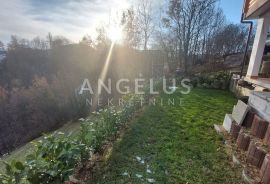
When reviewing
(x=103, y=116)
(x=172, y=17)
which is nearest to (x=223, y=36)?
(x=172, y=17)

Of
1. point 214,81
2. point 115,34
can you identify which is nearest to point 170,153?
point 214,81

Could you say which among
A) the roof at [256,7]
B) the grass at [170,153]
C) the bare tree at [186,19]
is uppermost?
the bare tree at [186,19]

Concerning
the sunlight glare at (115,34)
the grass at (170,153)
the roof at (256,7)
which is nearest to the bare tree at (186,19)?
the sunlight glare at (115,34)

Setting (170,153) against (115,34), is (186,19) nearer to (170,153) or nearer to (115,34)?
(115,34)

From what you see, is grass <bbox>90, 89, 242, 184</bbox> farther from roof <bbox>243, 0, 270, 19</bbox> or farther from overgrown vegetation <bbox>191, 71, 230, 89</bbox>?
overgrown vegetation <bbox>191, 71, 230, 89</bbox>

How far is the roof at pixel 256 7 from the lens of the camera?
3178 millimetres

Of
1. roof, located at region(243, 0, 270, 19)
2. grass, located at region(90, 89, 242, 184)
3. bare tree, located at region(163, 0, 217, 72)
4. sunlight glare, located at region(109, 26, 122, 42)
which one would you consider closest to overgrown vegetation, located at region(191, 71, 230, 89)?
bare tree, located at region(163, 0, 217, 72)

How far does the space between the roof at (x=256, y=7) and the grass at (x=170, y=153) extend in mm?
2264

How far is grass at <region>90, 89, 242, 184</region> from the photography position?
2459mm

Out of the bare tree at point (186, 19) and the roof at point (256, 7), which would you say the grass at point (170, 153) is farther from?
the bare tree at point (186, 19)

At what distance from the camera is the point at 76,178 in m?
2.47

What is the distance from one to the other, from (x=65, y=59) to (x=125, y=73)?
7253mm

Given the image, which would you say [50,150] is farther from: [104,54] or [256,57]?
[104,54]

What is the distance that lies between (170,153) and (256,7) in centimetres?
287
